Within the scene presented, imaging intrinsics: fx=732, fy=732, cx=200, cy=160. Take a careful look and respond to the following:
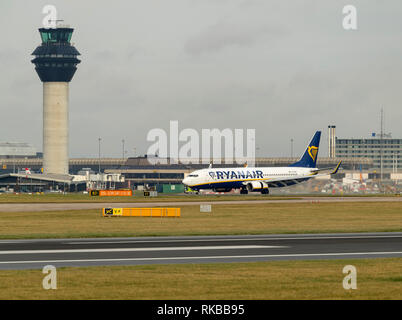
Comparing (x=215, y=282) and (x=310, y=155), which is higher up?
(x=310, y=155)

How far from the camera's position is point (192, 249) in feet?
130

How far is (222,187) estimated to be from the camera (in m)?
133

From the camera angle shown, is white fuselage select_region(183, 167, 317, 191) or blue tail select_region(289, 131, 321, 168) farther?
blue tail select_region(289, 131, 321, 168)

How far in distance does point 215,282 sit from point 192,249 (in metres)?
12.9

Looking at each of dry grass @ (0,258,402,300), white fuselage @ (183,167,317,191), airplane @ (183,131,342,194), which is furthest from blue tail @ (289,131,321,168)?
dry grass @ (0,258,402,300)

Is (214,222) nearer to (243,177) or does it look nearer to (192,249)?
(192,249)

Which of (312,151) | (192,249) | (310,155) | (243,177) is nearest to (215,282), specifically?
(192,249)

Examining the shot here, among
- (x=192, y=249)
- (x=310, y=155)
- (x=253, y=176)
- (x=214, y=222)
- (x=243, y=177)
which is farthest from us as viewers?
(x=310, y=155)

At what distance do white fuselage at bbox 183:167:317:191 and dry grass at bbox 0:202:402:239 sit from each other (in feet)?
142

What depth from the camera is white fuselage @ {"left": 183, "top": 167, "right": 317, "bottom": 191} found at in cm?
13050

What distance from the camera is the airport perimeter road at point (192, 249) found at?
34.2m

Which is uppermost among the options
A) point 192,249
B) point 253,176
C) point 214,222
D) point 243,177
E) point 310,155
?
point 310,155

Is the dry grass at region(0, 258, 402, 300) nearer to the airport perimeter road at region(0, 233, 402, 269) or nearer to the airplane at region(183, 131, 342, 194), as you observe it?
the airport perimeter road at region(0, 233, 402, 269)
